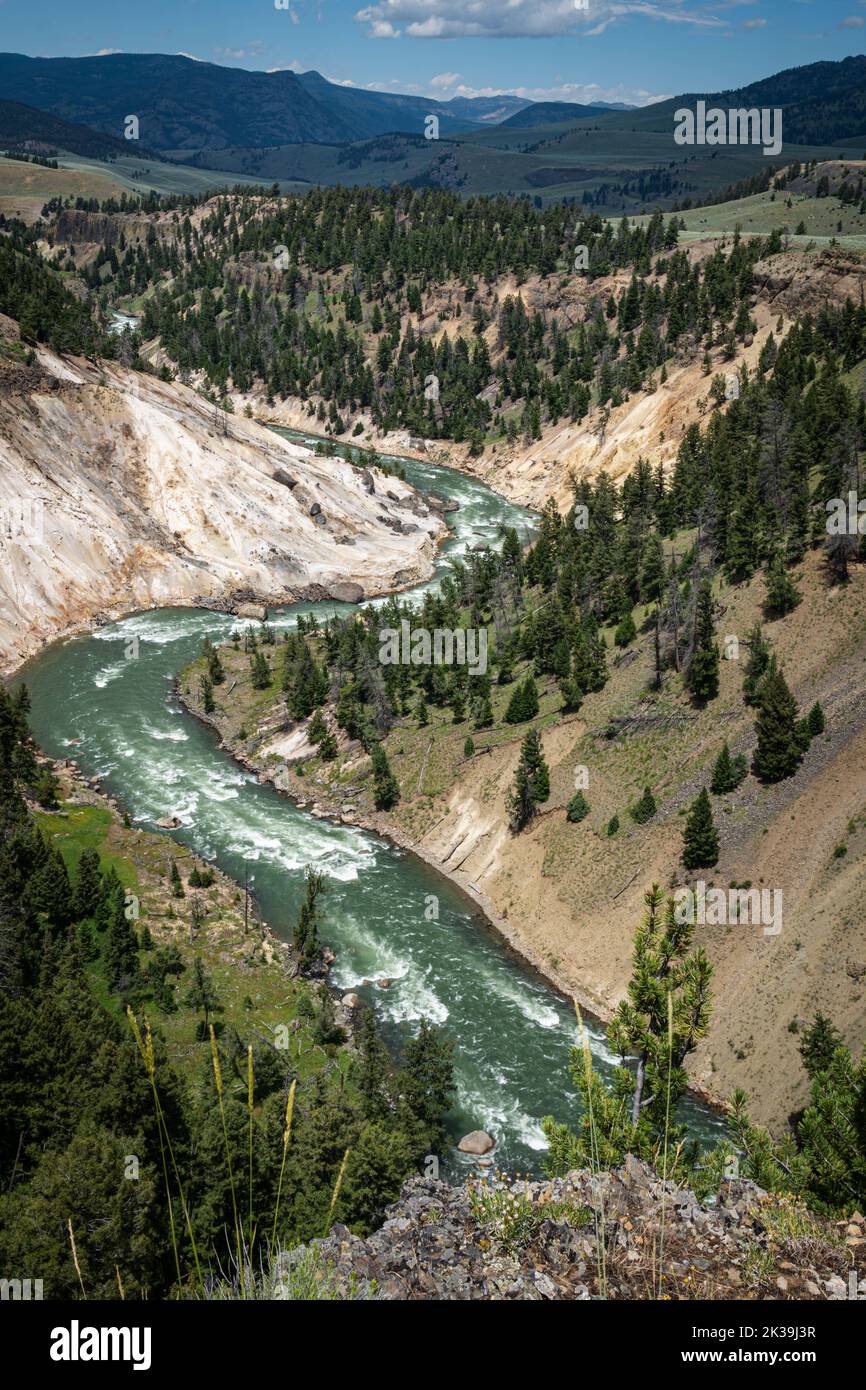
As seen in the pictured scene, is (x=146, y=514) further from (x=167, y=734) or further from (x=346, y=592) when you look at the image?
(x=167, y=734)

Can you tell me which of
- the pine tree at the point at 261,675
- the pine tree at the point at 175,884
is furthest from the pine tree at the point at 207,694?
the pine tree at the point at 175,884

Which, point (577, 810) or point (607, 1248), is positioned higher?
point (607, 1248)

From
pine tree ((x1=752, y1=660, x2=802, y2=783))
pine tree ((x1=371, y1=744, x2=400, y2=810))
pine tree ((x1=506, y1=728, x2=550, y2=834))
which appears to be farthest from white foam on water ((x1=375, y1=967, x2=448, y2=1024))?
pine tree ((x1=752, y1=660, x2=802, y2=783))

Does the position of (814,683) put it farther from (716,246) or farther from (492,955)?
(716,246)

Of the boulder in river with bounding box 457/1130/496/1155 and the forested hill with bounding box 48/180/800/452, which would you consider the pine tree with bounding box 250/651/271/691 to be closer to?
the boulder in river with bounding box 457/1130/496/1155

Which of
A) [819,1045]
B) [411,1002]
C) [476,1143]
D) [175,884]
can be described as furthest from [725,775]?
[175,884]
